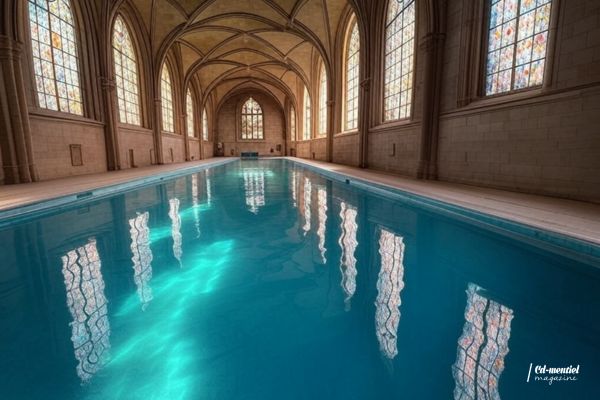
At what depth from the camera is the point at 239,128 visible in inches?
1545

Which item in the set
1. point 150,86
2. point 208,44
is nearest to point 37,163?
point 150,86

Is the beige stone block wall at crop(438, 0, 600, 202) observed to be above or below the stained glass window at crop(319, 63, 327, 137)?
below

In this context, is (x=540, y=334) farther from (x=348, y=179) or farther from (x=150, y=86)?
(x=150, y=86)

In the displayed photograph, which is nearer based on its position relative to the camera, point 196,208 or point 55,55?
point 196,208

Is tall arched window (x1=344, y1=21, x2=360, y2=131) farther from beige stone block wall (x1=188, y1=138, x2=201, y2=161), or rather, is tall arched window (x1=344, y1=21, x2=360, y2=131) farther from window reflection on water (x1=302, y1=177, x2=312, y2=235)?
beige stone block wall (x1=188, y1=138, x2=201, y2=161)

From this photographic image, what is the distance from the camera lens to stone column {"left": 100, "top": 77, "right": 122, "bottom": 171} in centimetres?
1304

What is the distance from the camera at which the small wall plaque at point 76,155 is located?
11201mm

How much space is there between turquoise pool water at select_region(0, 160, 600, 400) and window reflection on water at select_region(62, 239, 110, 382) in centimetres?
1

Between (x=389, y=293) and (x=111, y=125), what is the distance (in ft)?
48.7

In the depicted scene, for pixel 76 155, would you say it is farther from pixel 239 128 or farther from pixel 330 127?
pixel 239 128

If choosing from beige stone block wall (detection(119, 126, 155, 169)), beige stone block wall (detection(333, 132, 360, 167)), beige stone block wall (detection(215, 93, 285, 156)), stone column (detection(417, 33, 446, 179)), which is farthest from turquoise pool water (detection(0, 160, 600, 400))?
beige stone block wall (detection(215, 93, 285, 156))

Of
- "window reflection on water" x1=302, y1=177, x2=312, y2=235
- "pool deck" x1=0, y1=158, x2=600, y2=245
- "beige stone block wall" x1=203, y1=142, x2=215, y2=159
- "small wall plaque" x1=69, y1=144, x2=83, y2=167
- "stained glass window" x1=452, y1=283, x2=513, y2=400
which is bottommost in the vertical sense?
"stained glass window" x1=452, y1=283, x2=513, y2=400

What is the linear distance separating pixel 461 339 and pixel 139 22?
20827mm

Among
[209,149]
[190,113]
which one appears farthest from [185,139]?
[209,149]
